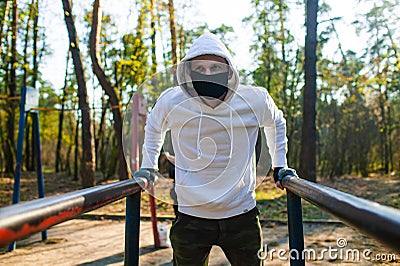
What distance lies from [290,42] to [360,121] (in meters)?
3.87

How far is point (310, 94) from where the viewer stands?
736 cm

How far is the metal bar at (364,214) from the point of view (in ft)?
2.00

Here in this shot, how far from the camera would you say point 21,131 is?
4508 mm

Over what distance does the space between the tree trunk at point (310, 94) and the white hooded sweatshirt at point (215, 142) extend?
569 centimetres

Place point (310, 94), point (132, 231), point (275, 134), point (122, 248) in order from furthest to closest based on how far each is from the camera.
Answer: point (310, 94) → point (122, 248) → point (275, 134) → point (132, 231)

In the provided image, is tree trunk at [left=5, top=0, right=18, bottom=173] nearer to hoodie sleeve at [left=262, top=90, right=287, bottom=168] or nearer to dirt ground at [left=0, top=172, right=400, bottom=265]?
dirt ground at [left=0, top=172, right=400, bottom=265]

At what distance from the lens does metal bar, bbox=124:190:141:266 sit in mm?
1776

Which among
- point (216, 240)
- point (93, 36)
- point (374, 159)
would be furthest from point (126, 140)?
point (374, 159)

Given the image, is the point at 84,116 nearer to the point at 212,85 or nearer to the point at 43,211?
the point at 212,85

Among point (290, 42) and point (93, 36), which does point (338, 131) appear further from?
point (93, 36)

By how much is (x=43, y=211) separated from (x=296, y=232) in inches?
47.4

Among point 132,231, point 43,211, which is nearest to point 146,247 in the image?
point 132,231

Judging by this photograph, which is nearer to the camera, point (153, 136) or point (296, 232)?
point (296, 232)

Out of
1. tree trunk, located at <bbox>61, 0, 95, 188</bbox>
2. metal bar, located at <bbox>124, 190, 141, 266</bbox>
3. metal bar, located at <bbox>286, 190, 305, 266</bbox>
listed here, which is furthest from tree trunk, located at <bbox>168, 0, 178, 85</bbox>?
metal bar, located at <bbox>286, 190, 305, 266</bbox>
